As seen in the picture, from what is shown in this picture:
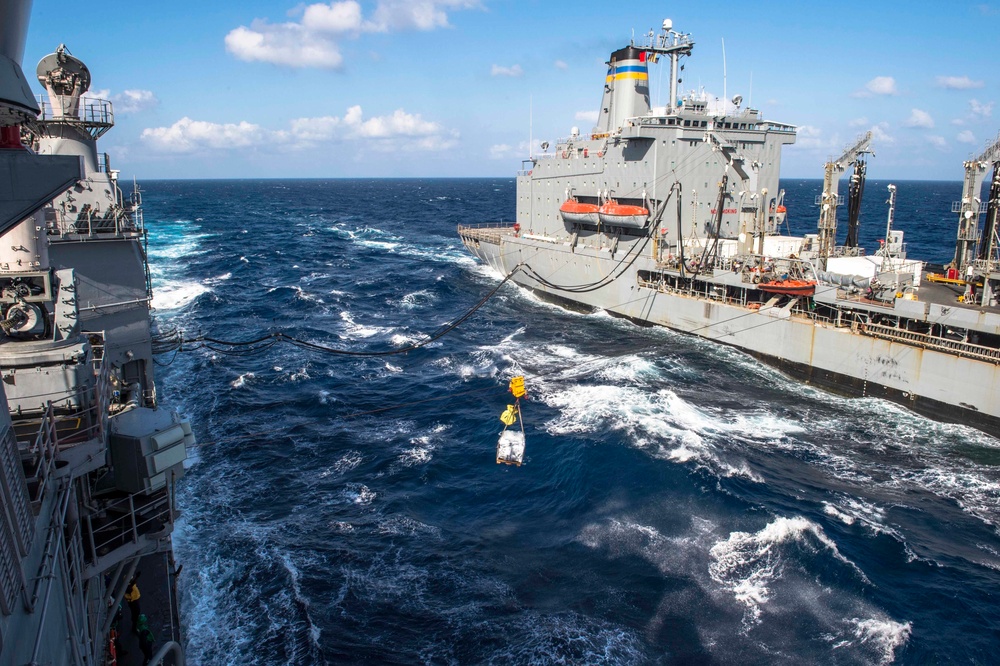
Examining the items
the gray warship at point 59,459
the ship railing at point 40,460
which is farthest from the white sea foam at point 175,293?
the ship railing at point 40,460

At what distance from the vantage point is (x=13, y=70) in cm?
740

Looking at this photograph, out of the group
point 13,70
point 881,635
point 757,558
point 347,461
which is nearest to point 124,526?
point 13,70

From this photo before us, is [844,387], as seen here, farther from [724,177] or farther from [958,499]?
[724,177]


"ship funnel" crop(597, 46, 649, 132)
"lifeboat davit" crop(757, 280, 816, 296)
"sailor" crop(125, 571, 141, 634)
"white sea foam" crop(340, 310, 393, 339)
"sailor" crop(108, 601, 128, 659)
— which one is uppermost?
"ship funnel" crop(597, 46, 649, 132)

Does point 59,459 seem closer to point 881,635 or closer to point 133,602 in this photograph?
point 133,602

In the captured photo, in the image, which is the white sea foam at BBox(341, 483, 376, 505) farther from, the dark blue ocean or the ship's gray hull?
the ship's gray hull

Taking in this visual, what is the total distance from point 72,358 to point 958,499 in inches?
854

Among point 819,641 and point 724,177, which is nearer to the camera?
point 819,641

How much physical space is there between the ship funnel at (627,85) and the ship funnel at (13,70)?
34423 mm

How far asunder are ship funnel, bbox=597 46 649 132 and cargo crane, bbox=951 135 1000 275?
18.2 metres

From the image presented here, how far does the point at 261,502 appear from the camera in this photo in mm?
17438

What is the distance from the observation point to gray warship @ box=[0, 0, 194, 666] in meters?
6.58

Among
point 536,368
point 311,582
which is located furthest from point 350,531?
point 536,368

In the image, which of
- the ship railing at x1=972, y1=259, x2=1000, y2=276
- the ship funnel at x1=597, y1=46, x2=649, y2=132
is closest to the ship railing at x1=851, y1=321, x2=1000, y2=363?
the ship railing at x1=972, y1=259, x2=1000, y2=276
